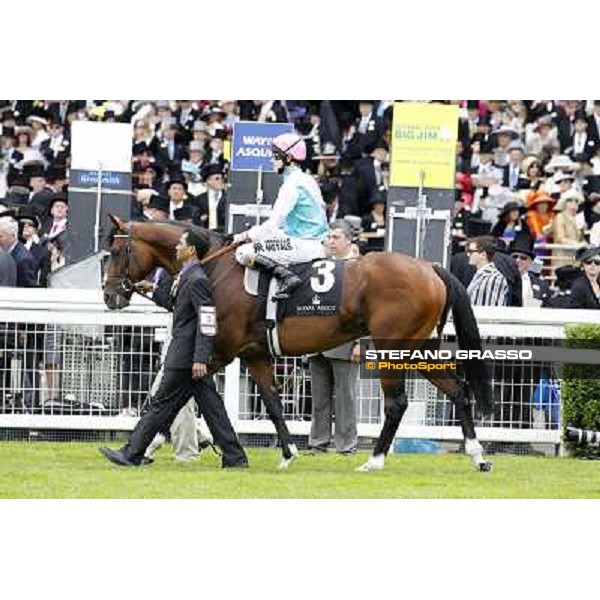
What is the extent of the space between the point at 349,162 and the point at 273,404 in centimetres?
706

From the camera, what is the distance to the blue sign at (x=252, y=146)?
14.9 m

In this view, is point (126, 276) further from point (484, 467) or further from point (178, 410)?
point (484, 467)

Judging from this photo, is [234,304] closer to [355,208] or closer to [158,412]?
[158,412]

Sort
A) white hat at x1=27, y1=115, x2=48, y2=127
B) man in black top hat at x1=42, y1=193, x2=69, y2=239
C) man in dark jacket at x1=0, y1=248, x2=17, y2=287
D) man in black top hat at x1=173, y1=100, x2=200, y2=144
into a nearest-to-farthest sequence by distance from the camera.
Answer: man in dark jacket at x1=0, y1=248, x2=17, y2=287, man in black top hat at x1=42, y1=193, x2=69, y2=239, white hat at x1=27, y1=115, x2=48, y2=127, man in black top hat at x1=173, y1=100, x2=200, y2=144

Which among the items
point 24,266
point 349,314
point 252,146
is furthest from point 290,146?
point 24,266

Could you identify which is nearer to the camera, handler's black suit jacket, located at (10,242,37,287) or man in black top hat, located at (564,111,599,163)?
handler's black suit jacket, located at (10,242,37,287)

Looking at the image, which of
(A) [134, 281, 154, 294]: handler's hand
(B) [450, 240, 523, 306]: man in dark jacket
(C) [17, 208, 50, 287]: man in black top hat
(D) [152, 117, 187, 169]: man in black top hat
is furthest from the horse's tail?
(D) [152, 117, 187, 169]: man in black top hat

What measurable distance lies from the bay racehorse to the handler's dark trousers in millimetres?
288

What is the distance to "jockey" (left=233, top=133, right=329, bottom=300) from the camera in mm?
11305

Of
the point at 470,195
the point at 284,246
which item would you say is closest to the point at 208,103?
the point at 470,195

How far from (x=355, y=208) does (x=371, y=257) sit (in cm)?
646

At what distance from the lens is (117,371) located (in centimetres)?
1315

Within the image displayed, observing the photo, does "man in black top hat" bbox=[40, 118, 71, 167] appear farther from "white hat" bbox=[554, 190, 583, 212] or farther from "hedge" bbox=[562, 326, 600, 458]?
"hedge" bbox=[562, 326, 600, 458]

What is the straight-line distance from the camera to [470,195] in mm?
18203
